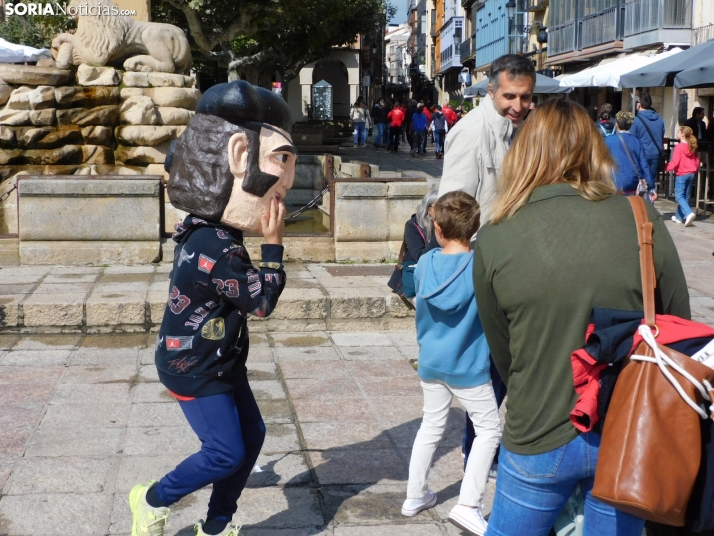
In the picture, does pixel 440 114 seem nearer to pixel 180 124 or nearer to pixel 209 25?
pixel 209 25

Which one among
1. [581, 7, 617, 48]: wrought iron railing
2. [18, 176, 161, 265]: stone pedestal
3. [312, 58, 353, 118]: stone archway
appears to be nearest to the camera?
[18, 176, 161, 265]: stone pedestal

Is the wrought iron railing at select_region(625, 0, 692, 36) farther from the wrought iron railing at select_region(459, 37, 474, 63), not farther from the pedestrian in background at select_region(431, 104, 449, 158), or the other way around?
the wrought iron railing at select_region(459, 37, 474, 63)

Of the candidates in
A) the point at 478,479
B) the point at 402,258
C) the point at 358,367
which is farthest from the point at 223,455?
the point at 358,367

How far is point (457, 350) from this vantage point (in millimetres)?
3678

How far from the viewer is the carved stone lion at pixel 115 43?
13.7m

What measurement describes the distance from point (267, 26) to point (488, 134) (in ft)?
89.2

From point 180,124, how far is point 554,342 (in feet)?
37.7

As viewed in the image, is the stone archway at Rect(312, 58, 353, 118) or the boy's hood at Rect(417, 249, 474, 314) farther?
the stone archway at Rect(312, 58, 353, 118)

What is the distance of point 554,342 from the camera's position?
7.95 ft

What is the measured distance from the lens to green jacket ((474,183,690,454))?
2.36m

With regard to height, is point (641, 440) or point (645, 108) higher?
point (645, 108)

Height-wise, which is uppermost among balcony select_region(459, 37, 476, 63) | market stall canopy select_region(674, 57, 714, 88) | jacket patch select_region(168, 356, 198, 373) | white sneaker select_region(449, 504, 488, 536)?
balcony select_region(459, 37, 476, 63)

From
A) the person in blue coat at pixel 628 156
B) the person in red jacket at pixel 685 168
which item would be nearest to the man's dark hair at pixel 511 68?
the person in blue coat at pixel 628 156

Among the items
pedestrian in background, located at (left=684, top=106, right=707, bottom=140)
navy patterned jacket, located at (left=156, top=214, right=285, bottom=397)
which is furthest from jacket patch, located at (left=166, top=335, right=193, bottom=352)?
pedestrian in background, located at (left=684, top=106, right=707, bottom=140)
